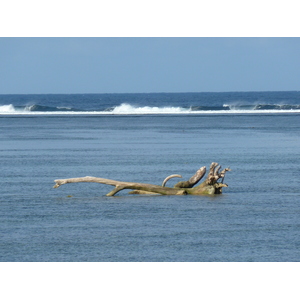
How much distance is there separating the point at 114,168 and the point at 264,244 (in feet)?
50.1

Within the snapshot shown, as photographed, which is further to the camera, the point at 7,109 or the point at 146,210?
the point at 7,109

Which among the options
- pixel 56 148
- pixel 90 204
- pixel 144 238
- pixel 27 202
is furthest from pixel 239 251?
pixel 56 148

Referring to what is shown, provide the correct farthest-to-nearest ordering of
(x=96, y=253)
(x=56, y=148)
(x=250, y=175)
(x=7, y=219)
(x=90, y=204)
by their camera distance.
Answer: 1. (x=56, y=148)
2. (x=250, y=175)
3. (x=90, y=204)
4. (x=7, y=219)
5. (x=96, y=253)

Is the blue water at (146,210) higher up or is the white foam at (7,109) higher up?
the white foam at (7,109)

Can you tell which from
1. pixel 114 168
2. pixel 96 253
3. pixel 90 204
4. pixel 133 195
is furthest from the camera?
pixel 114 168

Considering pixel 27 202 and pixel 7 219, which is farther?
pixel 27 202

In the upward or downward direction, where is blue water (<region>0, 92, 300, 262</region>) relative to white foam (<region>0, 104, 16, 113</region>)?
downward

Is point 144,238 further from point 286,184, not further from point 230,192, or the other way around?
point 286,184

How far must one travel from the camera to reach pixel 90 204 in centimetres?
2217

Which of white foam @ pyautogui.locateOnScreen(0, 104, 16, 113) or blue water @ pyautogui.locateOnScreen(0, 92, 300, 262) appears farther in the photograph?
white foam @ pyautogui.locateOnScreen(0, 104, 16, 113)

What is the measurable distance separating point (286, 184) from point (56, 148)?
19.5m

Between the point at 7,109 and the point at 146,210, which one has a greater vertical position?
the point at 7,109

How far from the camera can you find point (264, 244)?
55.1 ft

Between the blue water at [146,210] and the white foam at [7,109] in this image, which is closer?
the blue water at [146,210]
